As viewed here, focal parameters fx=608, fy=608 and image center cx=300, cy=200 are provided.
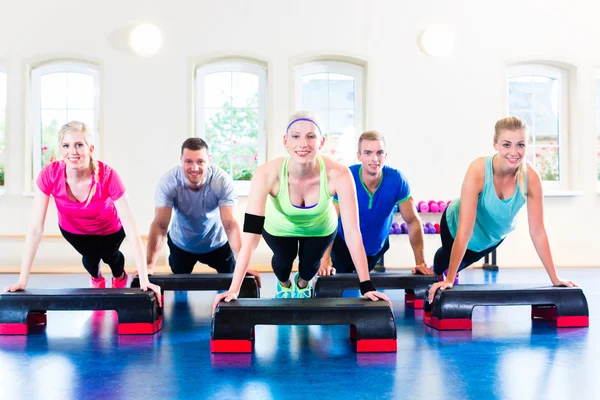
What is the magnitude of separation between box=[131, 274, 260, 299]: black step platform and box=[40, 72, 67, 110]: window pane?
390cm

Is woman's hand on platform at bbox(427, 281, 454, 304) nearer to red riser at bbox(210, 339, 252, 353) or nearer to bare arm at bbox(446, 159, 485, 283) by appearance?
bare arm at bbox(446, 159, 485, 283)

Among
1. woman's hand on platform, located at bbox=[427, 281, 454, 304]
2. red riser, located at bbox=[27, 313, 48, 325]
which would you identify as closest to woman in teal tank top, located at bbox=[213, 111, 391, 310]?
woman's hand on platform, located at bbox=[427, 281, 454, 304]

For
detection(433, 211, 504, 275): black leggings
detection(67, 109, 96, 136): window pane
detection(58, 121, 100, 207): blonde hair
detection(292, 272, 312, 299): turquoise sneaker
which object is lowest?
detection(292, 272, 312, 299): turquoise sneaker

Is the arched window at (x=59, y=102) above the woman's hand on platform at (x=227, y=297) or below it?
above

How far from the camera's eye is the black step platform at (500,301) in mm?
3002

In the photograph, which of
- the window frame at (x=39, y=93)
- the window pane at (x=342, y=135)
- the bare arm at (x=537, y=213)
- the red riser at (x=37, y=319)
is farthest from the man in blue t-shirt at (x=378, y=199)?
the window frame at (x=39, y=93)

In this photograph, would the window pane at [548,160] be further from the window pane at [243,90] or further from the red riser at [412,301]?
the red riser at [412,301]

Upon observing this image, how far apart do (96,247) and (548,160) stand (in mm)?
5223

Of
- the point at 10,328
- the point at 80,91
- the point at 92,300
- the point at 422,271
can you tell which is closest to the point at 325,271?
the point at 422,271

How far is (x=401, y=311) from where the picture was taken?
3646mm

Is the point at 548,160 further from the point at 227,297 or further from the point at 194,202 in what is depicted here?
the point at 227,297

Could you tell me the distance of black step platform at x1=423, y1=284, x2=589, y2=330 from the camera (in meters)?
3.00

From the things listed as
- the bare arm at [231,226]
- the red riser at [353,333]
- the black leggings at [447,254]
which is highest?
the bare arm at [231,226]

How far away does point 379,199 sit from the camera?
12.0ft
